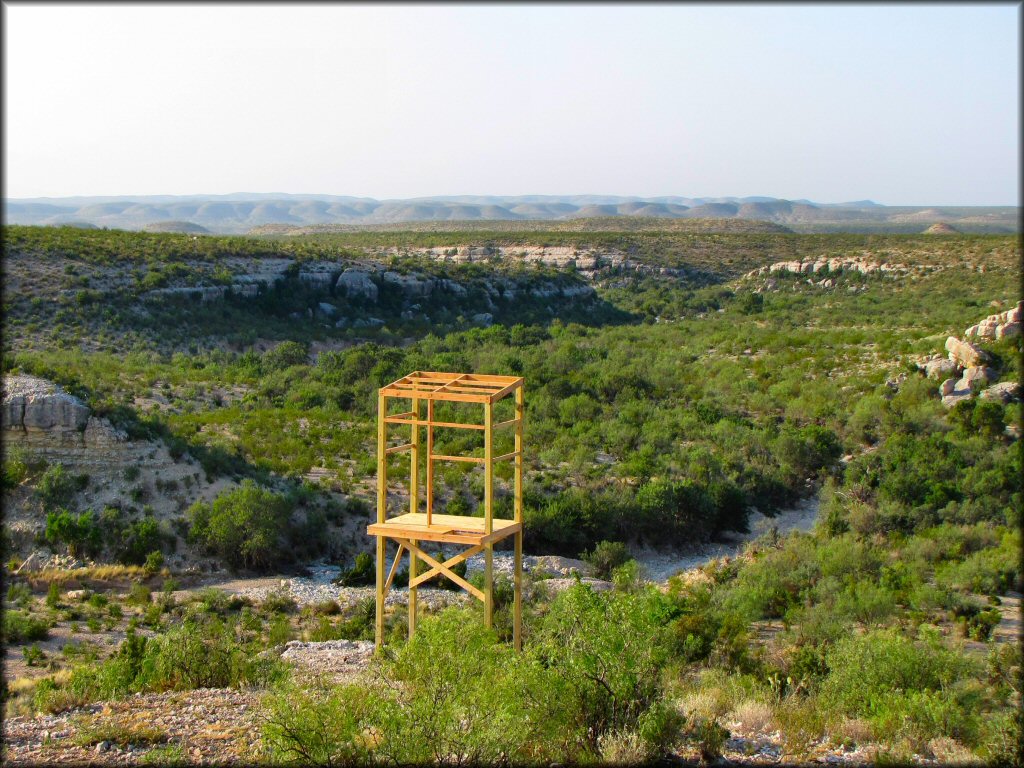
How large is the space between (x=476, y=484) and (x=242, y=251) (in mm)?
29542

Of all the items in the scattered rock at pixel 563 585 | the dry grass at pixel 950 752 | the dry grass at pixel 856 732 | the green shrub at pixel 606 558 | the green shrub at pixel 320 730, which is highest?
the green shrub at pixel 320 730

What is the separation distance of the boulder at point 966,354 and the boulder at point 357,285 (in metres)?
26.7

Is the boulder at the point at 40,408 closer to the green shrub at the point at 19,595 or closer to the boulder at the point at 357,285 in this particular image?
the green shrub at the point at 19,595

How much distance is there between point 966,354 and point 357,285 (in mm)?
28237

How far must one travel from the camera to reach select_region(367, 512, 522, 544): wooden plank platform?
8.34 meters

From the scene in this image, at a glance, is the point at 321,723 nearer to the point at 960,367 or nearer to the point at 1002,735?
the point at 1002,735

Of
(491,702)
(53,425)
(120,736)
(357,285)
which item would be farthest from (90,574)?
(357,285)

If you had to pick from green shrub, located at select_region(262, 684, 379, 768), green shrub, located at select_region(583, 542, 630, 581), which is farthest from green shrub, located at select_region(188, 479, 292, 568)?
green shrub, located at select_region(262, 684, 379, 768)

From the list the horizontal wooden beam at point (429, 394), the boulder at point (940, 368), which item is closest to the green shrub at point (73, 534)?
the horizontal wooden beam at point (429, 394)

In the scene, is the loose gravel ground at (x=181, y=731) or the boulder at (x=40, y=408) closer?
the loose gravel ground at (x=181, y=731)

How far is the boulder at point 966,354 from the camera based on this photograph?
80.4 ft

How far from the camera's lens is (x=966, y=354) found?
81.8ft

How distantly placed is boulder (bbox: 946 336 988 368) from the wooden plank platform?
19.8m

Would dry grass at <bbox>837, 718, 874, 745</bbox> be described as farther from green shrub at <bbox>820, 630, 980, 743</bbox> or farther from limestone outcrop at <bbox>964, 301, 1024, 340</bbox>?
limestone outcrop at <bbox>964, 301, 1024, 340</bbox>
